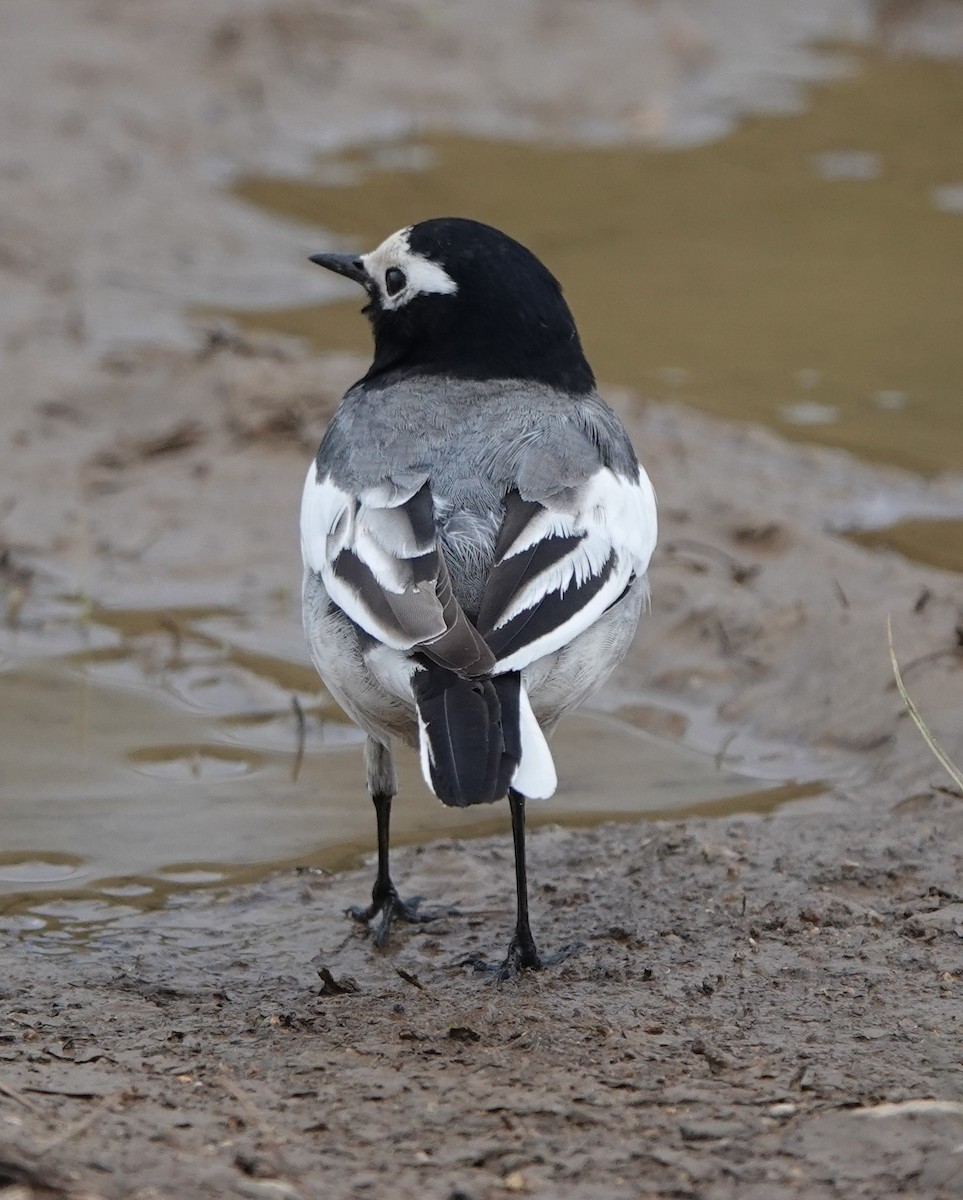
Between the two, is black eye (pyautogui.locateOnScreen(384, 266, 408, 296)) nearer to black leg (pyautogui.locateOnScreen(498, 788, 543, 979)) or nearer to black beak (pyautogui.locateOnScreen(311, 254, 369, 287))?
black beak (pyautogui.locateOnScreen(311, 254, 369, 287))

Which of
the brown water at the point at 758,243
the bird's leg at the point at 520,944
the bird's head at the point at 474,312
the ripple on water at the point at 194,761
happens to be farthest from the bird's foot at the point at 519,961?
the brown water at the point at 758,243

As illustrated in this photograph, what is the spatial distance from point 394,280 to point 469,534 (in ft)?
4.76

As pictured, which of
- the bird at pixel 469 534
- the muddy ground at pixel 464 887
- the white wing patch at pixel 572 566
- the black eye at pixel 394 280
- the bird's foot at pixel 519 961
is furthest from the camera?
the black eye at pixel 394 280

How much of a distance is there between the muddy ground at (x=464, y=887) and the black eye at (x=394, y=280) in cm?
180

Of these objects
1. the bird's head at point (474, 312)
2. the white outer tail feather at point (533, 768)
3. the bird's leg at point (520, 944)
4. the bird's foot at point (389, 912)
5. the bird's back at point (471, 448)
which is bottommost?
the bird's foot at point (389, 912)

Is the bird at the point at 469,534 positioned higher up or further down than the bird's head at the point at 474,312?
further down

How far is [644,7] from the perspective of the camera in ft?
51.3

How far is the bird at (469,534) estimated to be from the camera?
13.7ft

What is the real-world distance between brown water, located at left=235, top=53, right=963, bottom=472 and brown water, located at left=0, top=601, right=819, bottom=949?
312 cm

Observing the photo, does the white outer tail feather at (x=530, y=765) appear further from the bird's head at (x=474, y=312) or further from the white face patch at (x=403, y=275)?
the white face patch at (x=403, y=275)

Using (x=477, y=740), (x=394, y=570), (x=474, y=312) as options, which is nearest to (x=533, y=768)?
(x=477, y=740)

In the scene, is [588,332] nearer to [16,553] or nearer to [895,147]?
[16,553]

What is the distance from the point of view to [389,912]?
5176 mm

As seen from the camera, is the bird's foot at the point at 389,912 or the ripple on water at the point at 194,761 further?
the ripple on water at the point at 194,761
